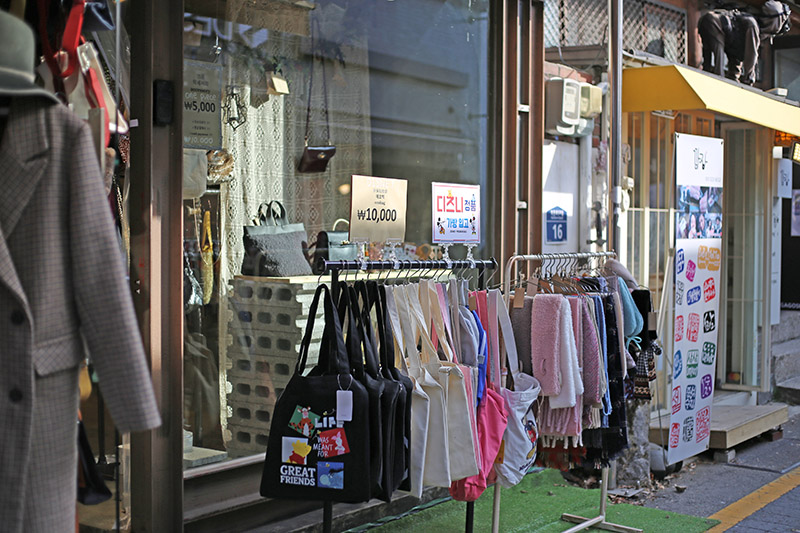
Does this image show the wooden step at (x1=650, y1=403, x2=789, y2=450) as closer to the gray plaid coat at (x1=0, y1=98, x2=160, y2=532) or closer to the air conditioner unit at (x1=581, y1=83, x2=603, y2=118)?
the air conditioner unit at (x1=581, y1=83, x2=603, y2=118)

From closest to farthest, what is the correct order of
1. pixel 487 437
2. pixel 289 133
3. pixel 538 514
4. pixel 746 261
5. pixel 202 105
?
pixel 487 437 < pixel 202 105 < pixel 289 133 < pixel 538 514 < pixel 746 261

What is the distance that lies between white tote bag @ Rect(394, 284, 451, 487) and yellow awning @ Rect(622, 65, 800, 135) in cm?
365

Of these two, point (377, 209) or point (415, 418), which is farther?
point (377, 209)

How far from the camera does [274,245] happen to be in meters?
5.08

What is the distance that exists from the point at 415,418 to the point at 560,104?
11.4 feet

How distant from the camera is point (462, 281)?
14.6 feet

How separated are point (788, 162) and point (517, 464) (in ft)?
22.2

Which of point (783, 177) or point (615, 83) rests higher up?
point (615, 83)

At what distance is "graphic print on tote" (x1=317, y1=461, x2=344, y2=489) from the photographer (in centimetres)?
359

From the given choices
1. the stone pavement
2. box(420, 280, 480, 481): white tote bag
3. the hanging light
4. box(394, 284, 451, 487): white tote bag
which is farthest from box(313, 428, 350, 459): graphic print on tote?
the stone pavement

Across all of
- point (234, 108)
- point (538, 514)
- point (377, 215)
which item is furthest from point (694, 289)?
point (234, 108)

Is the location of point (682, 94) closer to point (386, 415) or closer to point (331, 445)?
point (386, 415)

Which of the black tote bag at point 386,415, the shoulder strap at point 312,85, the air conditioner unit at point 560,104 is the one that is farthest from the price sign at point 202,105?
the air conditioner unit at point 560,104

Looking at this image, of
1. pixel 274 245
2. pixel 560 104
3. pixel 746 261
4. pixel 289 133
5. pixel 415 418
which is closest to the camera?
pixel 415 418
